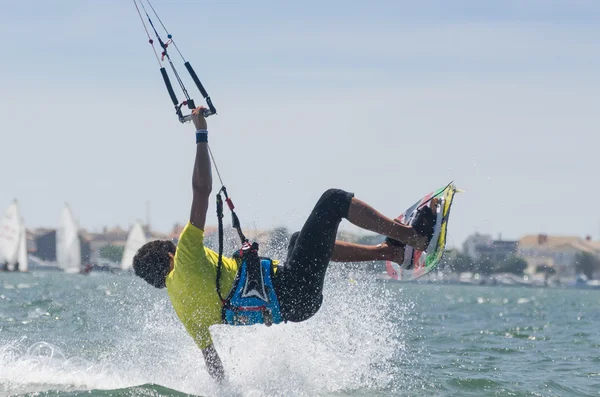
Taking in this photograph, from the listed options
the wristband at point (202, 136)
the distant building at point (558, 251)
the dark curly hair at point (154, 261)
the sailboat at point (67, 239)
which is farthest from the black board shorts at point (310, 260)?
the distant building at point (558, 251)

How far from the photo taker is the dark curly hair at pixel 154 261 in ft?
25.8

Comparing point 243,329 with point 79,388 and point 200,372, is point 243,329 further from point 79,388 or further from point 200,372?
point 79,388

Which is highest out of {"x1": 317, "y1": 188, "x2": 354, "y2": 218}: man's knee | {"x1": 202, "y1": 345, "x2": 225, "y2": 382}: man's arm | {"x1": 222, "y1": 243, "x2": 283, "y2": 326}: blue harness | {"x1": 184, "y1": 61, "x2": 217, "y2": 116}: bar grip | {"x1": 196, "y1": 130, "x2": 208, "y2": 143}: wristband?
{"x1": 184, "y1": 61, "x2": 217, "y2": 116}: bar grip

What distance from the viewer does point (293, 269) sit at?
8055 mm

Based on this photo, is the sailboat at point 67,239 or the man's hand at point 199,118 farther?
the sailboat at point 67,239

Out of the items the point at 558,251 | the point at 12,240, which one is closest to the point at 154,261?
the point at 12,240

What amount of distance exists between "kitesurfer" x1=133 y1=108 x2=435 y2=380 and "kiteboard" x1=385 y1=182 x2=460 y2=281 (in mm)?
307

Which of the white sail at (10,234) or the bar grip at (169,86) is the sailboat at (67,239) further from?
the bar grip at (169,86)

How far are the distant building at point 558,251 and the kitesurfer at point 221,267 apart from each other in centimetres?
10491

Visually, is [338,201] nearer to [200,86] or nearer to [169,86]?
[200,86]

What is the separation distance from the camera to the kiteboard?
339 inches

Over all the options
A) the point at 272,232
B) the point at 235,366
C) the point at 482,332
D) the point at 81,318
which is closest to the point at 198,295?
the point at 235,366

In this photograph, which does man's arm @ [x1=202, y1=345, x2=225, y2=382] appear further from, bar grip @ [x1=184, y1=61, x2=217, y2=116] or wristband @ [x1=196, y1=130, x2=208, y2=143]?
bar grip @ [x1=184, y1=61, x2=217, y2=116]

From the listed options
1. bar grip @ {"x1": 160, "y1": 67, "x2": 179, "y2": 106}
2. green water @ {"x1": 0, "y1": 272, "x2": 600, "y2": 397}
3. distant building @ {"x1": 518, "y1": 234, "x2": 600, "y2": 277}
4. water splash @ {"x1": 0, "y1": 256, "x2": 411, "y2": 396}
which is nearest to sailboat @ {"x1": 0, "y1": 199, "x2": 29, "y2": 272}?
green water @ {"x1": 0, "y1": 272, "x2": 600, "y2": 397}
